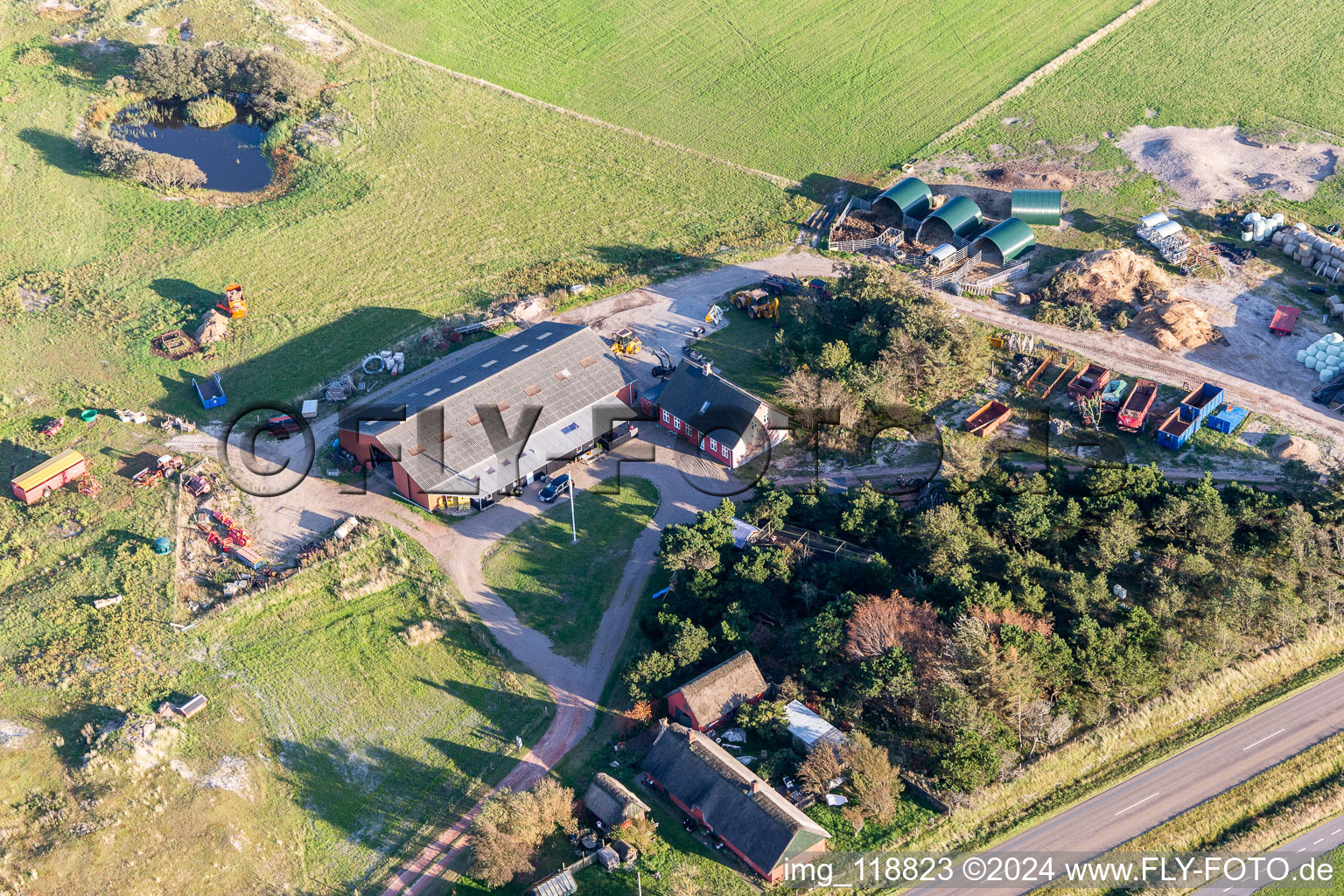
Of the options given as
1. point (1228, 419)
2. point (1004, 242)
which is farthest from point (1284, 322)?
point (1004, 242)

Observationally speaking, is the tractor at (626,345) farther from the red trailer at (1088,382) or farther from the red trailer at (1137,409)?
the red trailer at (1137,409)

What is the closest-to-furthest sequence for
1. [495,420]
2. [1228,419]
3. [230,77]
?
[1228,419], [495,420], [230,77]

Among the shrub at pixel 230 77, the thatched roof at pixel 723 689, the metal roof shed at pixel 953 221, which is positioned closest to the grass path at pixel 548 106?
the shrub at pixel 230 77

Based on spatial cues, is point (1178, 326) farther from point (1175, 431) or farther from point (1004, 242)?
point (1004, 242)

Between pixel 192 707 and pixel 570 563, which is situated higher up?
pixel 570 563

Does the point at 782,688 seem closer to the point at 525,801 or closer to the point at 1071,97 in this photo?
the point at 525,801

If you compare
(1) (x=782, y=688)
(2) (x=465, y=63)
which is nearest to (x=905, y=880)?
(1) (x=782, y=688)

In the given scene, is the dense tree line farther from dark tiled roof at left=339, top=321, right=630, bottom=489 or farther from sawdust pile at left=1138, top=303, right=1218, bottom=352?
dark tiled roof at left=339, top=321, right=630, bottom=489

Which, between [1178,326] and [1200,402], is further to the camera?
[1178,326]

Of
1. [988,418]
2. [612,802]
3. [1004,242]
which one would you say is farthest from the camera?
[1004,242]
